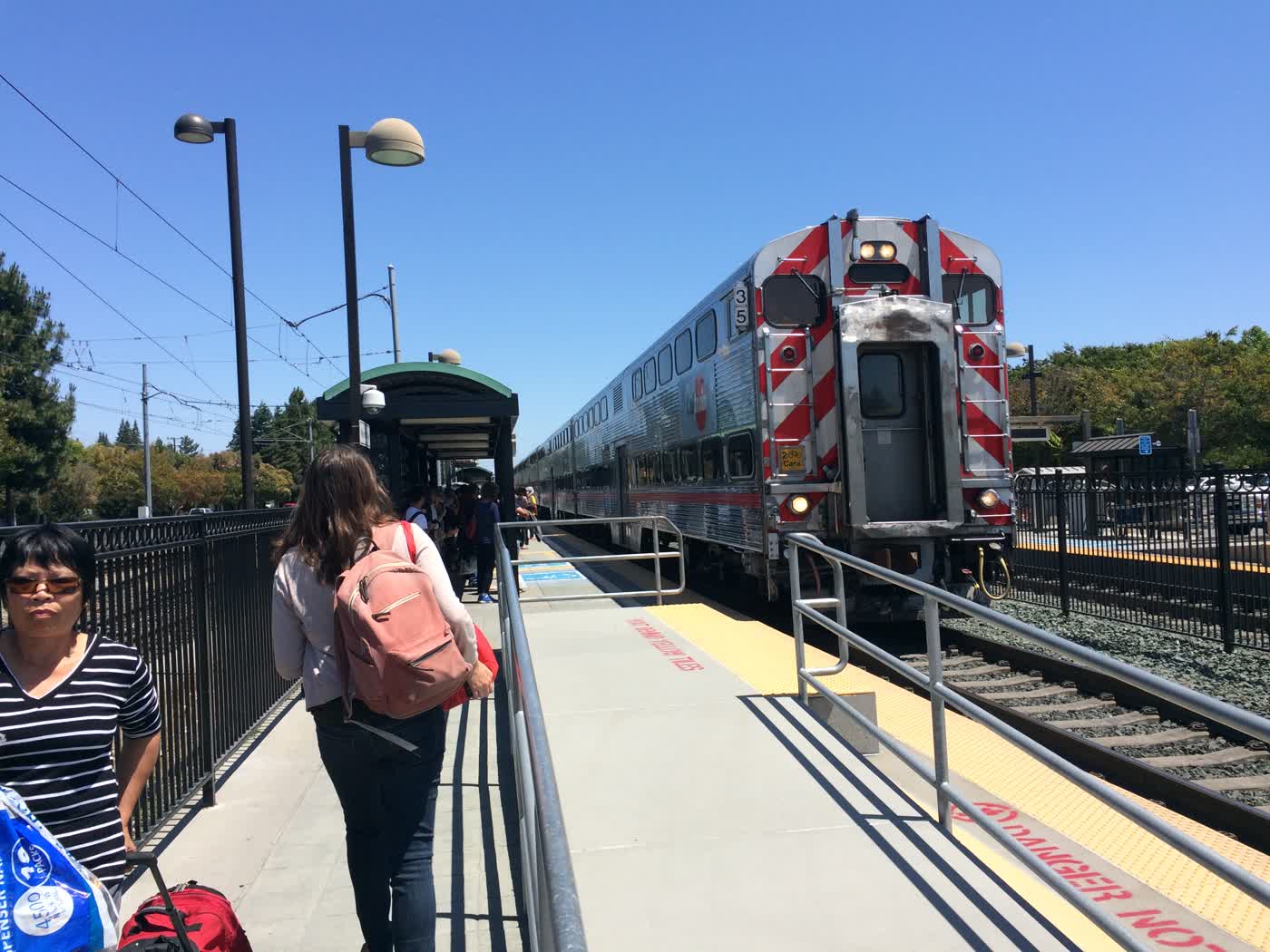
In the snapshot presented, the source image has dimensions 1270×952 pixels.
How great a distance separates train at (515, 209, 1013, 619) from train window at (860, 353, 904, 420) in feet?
0.04

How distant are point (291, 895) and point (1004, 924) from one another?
2.92m

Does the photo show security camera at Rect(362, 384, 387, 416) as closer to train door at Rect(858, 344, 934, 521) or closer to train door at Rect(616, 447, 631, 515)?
train door at Rect(858, 344, 934, 521)

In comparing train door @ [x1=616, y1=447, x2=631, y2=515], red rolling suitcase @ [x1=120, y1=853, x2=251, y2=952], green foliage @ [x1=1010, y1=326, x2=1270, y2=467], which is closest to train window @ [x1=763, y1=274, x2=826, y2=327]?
red rolling suitcase @ [x1=120, y1=853, x2=251, y2=952]

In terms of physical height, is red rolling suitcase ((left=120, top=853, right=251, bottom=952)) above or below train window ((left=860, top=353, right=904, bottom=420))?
below

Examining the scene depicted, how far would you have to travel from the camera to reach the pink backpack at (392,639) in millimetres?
2949

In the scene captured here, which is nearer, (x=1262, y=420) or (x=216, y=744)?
(x=216, y=744)

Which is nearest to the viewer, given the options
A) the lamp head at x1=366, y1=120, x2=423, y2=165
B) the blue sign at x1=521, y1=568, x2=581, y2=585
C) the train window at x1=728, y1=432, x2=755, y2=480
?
the train window at x1=728, y1=432, x2=755, y2=480

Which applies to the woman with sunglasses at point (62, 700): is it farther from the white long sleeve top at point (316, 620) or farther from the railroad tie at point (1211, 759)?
the railroad tie at point (1211, 759)

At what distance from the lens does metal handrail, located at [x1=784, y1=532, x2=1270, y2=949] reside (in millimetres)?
2297

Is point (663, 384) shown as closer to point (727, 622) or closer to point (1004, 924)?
point (727, 622)

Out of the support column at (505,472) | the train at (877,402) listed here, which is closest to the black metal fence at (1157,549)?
the train at (877,402)

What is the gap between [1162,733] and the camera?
727cm

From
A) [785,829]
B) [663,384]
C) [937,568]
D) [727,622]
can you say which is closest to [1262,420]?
[663,384]

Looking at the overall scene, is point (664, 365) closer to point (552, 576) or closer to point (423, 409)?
point (552, 576)
